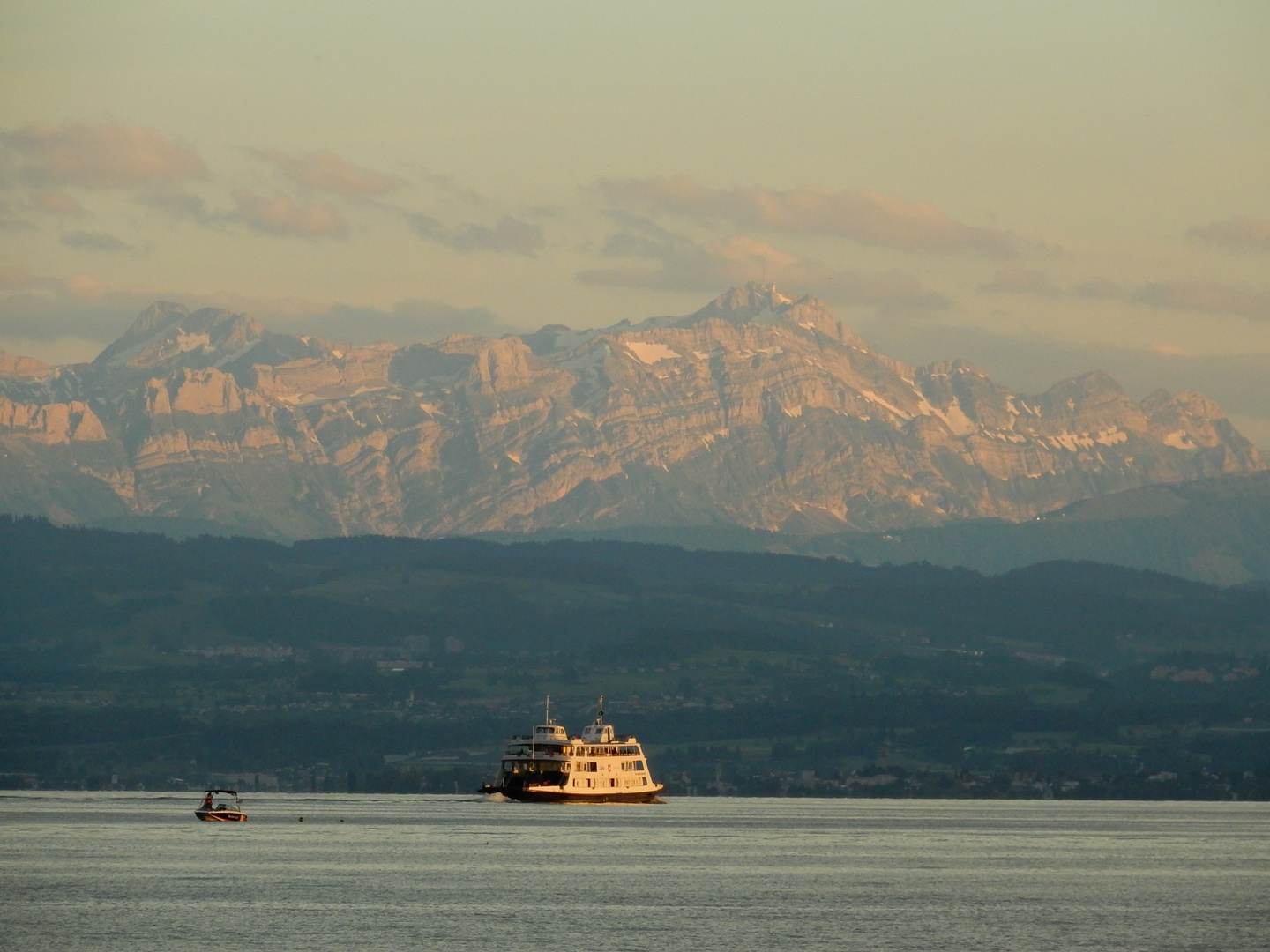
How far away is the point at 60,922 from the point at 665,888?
48071 mm

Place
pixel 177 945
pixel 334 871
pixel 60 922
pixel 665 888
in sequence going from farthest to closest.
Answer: pixel 334 871 < pixel 665 888 < pixel 60 922 < pixel 177 945

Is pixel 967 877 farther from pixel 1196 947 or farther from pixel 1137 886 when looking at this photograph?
pixel 1196 947

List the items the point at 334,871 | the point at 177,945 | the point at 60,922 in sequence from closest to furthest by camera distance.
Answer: the point at 177,945 → the point at 60,922 → the point at 334,871

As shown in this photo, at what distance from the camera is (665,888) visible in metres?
185

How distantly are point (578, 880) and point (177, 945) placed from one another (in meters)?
50.3

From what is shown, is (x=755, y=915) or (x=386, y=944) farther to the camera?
(x=755, y=915)

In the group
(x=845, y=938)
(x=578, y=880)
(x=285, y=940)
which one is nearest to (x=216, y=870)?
(x=578, y=880)

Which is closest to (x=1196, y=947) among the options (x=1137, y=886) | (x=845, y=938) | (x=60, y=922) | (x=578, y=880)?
(x=845, y=938)

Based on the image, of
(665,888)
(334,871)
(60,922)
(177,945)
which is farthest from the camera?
(334,871)

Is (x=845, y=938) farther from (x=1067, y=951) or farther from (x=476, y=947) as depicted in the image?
(x=476, y=947)

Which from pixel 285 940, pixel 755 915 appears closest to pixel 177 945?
pixel 285 940

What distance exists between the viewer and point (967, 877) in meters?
200

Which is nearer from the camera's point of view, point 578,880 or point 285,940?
point 285,940

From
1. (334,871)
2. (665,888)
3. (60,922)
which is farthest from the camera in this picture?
(334,871)
